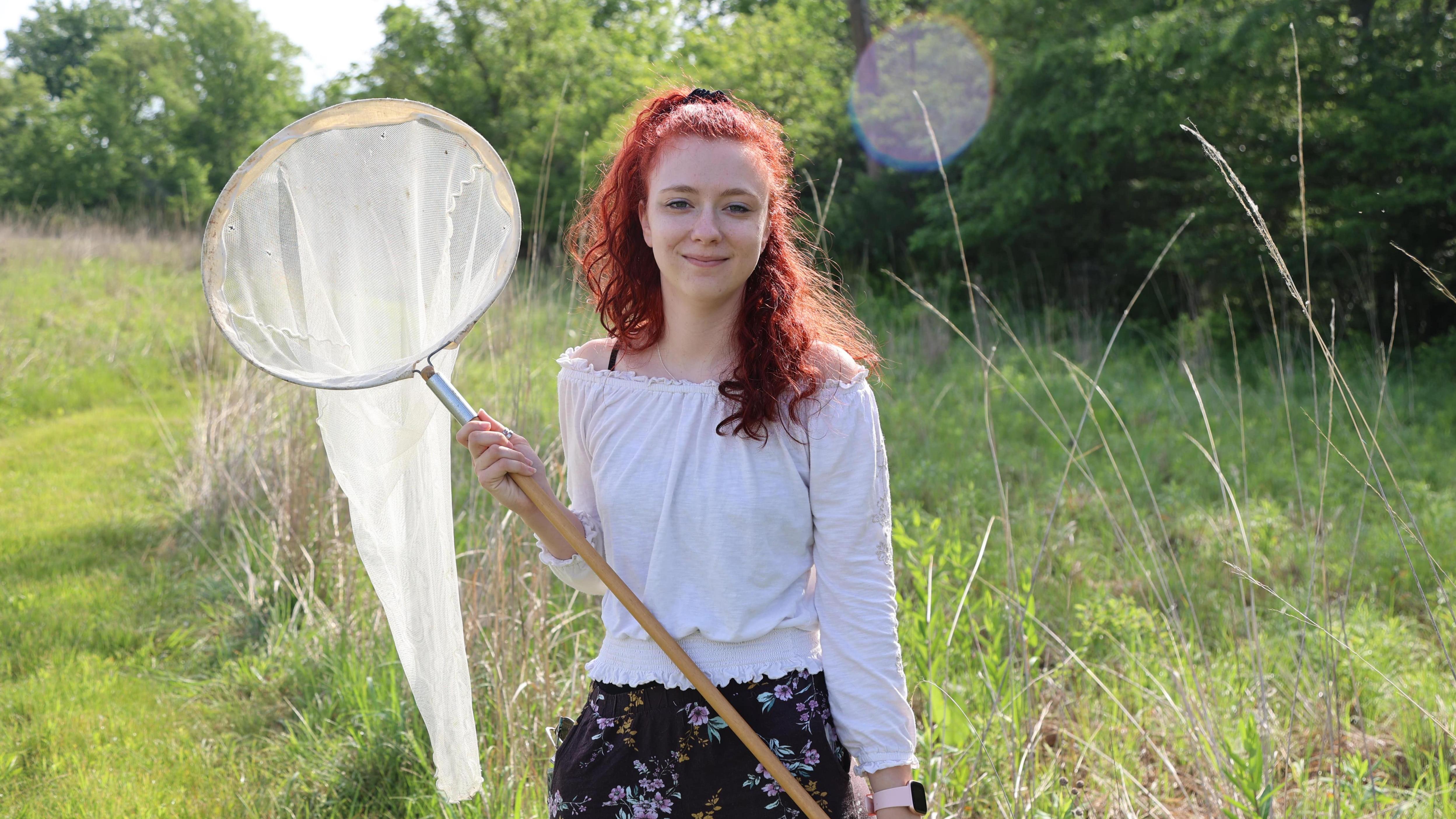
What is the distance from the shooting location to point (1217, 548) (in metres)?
4.61

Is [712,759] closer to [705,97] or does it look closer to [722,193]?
[722,193]

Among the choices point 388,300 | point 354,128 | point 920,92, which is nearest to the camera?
point 354,128

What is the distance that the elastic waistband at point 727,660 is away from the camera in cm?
153

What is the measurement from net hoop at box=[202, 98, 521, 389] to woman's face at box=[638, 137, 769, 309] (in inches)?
9.6

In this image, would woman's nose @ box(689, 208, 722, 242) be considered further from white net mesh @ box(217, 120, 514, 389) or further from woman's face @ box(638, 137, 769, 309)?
white net mesh @ box(217, 120, 514, 389)

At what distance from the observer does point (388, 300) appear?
187cm

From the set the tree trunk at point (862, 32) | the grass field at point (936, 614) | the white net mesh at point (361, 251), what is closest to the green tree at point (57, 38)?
the tree trunk at point (862, 32)

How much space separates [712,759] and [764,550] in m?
0.31

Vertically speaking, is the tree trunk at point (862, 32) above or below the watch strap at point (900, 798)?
above

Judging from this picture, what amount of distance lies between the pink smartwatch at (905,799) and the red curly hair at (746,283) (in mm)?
529

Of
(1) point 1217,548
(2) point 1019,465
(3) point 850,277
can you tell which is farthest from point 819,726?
(3) point 850,277

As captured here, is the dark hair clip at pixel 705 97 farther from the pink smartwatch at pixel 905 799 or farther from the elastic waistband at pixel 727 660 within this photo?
the pink smartwatch at pixel 905 799

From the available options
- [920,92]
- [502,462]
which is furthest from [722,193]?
[920,92]

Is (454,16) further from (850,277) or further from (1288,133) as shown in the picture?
(1288,133)
